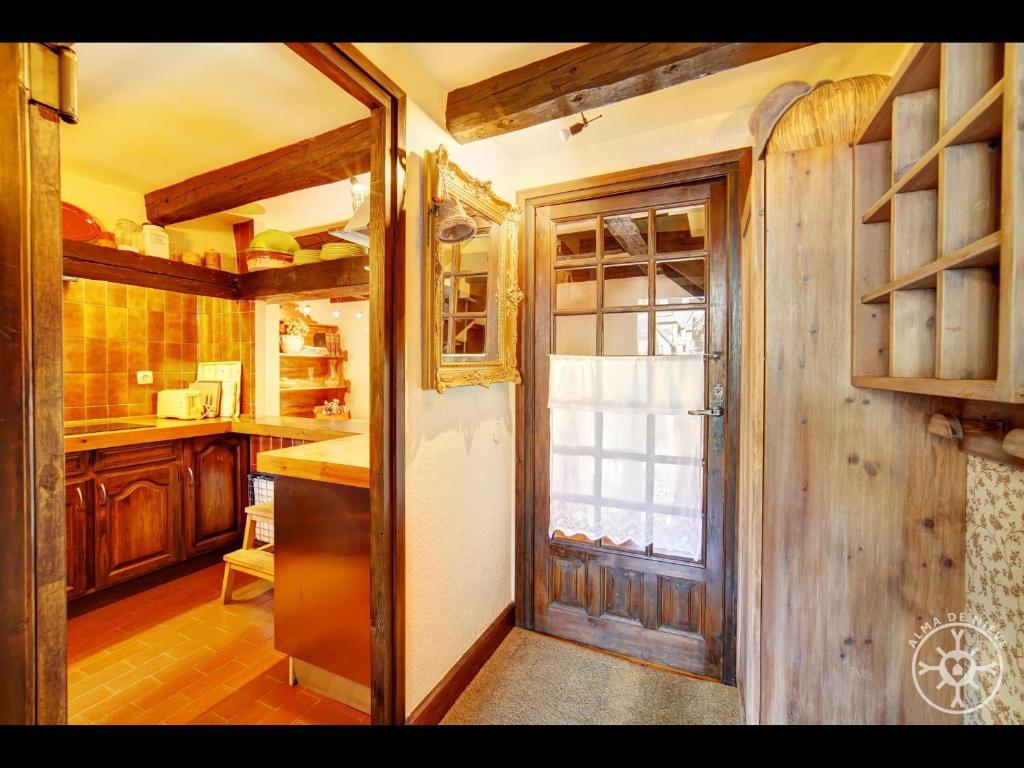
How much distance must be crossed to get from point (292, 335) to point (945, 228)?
4.72 meters

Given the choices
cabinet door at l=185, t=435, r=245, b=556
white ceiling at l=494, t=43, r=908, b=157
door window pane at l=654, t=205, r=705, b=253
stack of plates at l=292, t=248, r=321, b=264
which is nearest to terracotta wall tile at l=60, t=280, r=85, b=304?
cabinet door at l=185, t=435, r=245, b=556

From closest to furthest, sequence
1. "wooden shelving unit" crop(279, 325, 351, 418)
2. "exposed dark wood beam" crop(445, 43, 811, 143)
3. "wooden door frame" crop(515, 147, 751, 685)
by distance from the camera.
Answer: "exposed dark wood beam" crop(445, 43, 811, 143) → "wooden door frame" crop(515, 147, 751, 685) → "wooden shelving unit" crop(279, 325, 351, 418)

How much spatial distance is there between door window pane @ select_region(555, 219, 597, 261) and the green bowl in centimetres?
172

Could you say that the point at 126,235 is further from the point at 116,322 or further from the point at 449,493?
the point at 449,493

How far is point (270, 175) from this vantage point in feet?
6.87

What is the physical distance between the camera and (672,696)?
1700 millimetres

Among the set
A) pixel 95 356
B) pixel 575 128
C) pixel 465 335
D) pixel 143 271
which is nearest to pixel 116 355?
pixel 95 356

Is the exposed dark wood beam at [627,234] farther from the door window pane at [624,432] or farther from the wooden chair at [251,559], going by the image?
the wooden chair at [251,559]

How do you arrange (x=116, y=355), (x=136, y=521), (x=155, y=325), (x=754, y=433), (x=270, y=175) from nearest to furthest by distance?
(x=754, y=433), (x=270, y=175), (x=136, y=521), (x=116, y=355), (x=155, y=325)

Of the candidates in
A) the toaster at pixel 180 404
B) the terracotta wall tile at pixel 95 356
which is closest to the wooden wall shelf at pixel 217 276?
the terracotta wall tile at pixel 95 356

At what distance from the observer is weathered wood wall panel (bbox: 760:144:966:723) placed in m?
1.06

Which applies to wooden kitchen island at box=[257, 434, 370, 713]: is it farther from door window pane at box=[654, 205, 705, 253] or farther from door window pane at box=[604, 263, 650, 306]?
door window pane at box=[654, 205, 705, 253]
